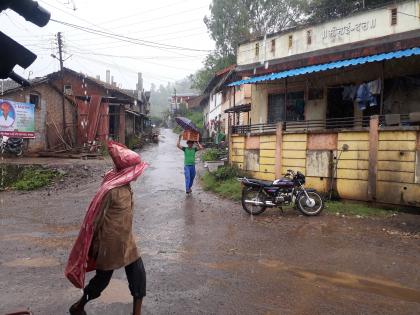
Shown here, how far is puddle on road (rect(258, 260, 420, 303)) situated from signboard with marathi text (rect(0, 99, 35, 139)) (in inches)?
726

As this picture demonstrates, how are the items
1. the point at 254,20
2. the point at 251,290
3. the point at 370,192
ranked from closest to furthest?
the point at 251,290 → the point at 370,192 → the point at 254,20

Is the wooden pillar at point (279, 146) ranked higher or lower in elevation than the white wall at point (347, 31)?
lower

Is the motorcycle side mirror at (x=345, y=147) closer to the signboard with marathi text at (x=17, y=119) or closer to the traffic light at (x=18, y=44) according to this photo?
the traffic light at (x=18, y=44)

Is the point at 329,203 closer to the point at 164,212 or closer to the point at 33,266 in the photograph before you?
the point at 164,212

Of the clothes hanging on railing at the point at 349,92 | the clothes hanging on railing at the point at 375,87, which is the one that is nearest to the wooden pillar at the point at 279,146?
the clothes hanging on railing at the point at 349,92

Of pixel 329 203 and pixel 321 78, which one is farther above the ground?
pixel 321 78

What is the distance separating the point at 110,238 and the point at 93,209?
31cm

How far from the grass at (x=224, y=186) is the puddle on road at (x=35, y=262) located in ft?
21.4

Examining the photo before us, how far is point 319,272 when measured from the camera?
5.66m

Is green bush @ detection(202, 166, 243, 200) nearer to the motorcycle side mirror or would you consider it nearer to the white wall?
the motorcycle side mirror

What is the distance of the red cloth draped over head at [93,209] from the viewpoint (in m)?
3.54

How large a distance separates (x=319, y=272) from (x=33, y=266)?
419cm

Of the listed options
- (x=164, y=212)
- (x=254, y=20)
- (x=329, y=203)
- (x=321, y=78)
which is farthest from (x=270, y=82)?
(x=254, y=20)

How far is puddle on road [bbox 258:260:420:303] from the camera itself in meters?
4.88
